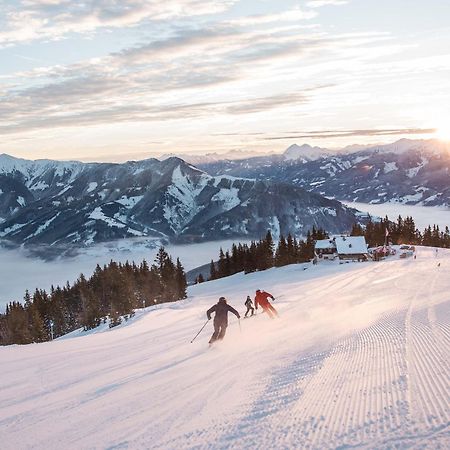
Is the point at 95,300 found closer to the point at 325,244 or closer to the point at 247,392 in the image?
the point at 325,244

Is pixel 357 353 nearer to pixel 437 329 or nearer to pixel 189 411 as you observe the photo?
pixel 437 329

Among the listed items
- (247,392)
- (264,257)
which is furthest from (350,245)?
(247,392)

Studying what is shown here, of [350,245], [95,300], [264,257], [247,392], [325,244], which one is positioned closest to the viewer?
[247,392]

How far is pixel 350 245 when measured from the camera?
325 feet

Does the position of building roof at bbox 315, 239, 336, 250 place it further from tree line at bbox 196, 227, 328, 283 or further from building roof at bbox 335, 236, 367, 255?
tree line at bbox 196, 227, 328, 283

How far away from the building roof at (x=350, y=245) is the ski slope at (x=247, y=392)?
79429 millimetres

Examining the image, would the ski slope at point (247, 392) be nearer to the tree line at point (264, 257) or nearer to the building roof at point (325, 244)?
the building roof at point (325, 244)

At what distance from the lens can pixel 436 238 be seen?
443 ft

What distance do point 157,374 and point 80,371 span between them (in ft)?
9.47

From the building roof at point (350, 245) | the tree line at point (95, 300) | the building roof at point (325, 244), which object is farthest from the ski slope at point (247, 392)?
the building roof at point (325, 244)

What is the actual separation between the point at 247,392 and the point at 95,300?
274ft

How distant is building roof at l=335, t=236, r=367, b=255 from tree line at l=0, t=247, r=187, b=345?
30.5 m

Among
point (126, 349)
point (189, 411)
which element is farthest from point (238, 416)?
point (126, 349)

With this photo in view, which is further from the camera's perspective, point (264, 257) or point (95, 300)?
point (264, 257)
